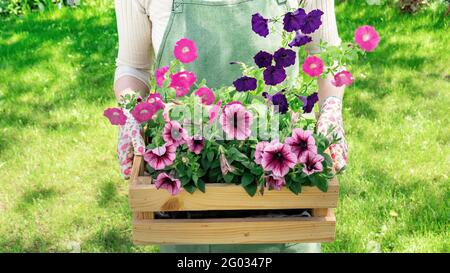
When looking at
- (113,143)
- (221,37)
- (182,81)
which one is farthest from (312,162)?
(113,143)

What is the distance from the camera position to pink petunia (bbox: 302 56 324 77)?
154 cm

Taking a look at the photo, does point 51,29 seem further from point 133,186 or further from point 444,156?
point 133,186

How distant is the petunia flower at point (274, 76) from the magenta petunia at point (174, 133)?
234 millimetres

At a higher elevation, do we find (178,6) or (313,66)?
(178,6)

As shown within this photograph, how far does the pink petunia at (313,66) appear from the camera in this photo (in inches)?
60.7

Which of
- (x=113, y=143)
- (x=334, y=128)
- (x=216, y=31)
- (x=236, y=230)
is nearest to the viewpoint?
(x=236, y=230)

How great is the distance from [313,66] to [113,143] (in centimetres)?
256

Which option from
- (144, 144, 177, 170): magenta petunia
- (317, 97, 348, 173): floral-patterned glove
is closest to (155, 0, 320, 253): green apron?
(317, 97, 348, 173): floral-patterned glove

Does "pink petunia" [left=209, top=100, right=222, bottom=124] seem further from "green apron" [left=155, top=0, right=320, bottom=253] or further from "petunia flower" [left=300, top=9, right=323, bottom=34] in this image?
"green apron" [left=155, top=0, right=320, bottom=253]

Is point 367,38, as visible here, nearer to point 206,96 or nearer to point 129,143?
point 206,96

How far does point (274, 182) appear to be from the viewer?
1.50 m

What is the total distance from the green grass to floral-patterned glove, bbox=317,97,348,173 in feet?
4.45

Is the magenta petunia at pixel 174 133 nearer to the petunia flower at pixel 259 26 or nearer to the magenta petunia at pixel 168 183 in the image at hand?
the magenta petunia at pixel 168 183
